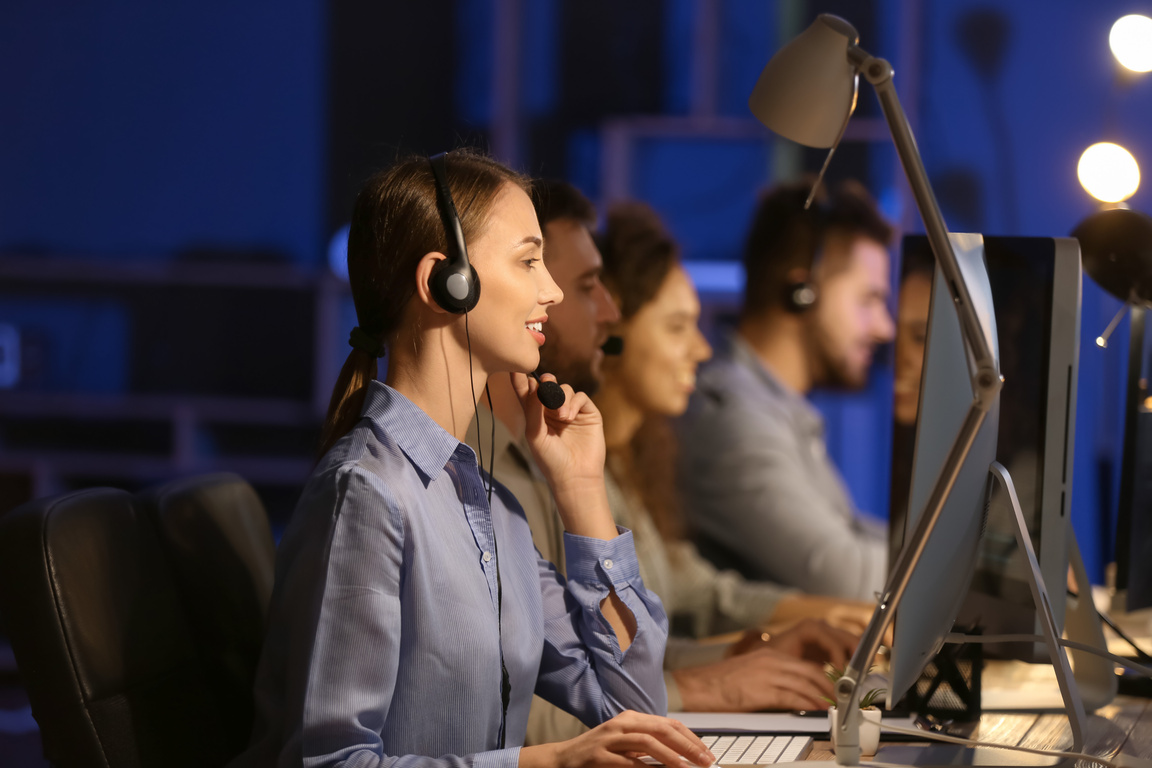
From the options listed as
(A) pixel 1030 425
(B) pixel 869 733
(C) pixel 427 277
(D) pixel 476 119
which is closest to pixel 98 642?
(C) pixel 427 277

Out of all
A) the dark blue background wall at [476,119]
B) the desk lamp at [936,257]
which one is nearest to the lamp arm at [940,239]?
the desk lamp at [936,257]

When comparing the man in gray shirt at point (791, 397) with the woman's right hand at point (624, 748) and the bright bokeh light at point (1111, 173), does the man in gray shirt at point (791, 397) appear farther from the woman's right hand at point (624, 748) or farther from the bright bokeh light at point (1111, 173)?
the woman's right hand at point (624, 748)

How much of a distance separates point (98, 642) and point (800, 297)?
2200 mm

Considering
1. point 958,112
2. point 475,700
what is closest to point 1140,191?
point 958,112

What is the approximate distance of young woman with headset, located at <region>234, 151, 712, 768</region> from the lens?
89 cm

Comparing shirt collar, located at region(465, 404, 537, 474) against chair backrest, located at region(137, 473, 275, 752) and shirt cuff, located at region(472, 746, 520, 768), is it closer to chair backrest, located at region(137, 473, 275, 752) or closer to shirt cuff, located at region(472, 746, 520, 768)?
chair backrest, located at region(137, 473, 275, 752)

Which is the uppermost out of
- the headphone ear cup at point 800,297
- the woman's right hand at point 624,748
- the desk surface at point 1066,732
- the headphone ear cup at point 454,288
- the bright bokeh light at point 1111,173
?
the bright bokeh light at point 1111,173

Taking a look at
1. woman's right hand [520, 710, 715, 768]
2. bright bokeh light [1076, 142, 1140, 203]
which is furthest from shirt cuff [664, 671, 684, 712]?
bright bokeh light [1076, 142, 1140, 203]

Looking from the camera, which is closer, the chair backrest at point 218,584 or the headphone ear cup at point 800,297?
the chair backrest at point 218,584

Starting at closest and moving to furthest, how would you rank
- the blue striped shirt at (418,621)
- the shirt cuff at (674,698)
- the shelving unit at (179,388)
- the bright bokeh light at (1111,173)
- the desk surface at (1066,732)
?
1. the blue striped shirt at (418,621)
2. the desk surface at (1066,732)
3. the shirt cuff at (674,698)
4. the bright bokeh light at (1111,173)
5. the shelving unit at (179,388)

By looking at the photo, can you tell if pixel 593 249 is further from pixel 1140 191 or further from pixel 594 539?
pixel 1140 191

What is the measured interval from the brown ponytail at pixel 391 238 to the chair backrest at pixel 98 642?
0.24 metres

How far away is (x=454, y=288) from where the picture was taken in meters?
0.98

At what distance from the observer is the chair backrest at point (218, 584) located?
1.15 m
